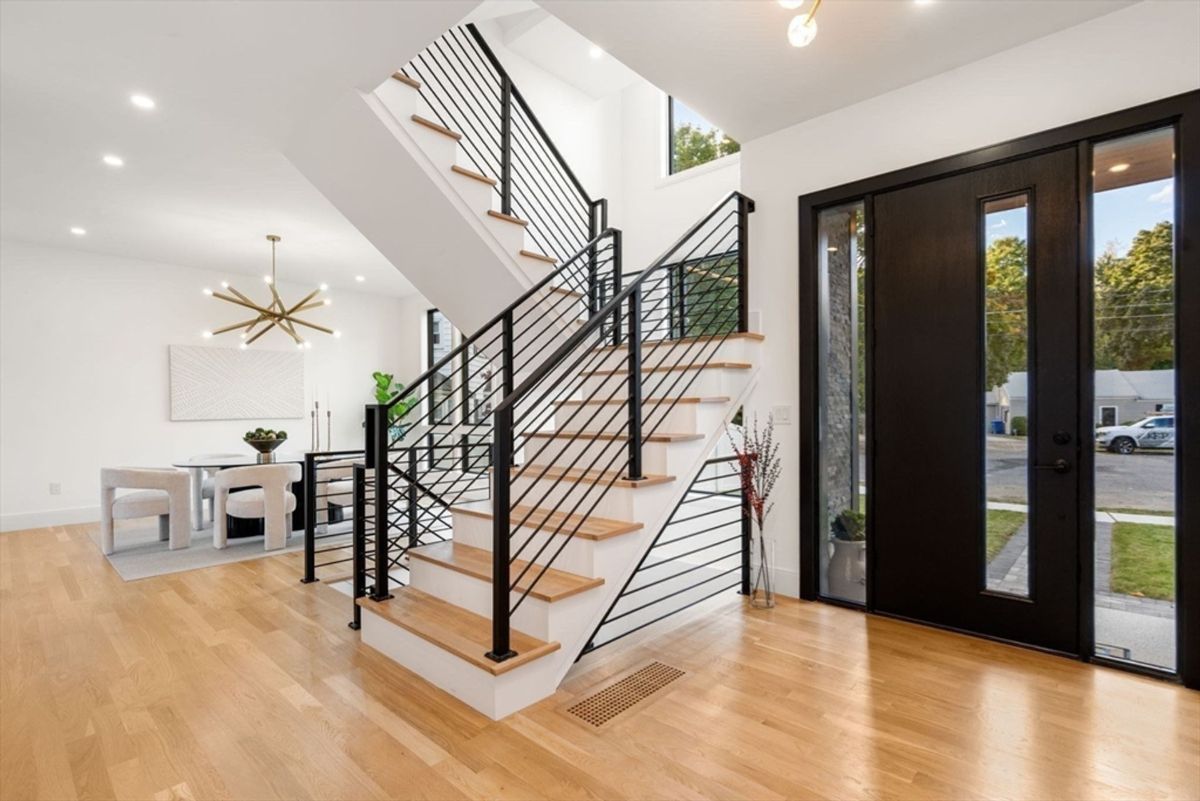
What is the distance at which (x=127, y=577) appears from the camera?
4.17 meters

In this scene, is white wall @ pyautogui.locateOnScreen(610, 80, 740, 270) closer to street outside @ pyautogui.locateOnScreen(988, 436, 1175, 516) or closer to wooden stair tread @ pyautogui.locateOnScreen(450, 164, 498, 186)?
wooden stair tread @ pyautogui.locateOnScreen(450, 164, 498, 186)

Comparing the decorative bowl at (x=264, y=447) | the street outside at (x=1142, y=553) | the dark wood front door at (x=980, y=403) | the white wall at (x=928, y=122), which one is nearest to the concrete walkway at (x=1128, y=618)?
the street outside at (x=1142, y=553)

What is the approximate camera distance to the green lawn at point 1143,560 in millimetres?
2467

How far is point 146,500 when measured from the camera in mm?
5012

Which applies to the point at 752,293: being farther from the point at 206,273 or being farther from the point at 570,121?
the point at 206,273

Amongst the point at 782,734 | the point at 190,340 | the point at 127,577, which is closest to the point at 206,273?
the point at 190,340

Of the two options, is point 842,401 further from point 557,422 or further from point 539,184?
point 539,184

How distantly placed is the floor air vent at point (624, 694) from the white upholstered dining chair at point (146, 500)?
4519 mm

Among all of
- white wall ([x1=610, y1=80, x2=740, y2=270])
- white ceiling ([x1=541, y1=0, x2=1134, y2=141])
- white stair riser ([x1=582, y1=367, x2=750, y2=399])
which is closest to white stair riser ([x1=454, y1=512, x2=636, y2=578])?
white stair riser ([x1=582, y1=367, x2=750, y2=399])

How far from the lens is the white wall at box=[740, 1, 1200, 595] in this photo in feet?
8.09

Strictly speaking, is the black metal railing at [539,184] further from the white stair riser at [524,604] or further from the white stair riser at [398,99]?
the white stair riser at [524,604]

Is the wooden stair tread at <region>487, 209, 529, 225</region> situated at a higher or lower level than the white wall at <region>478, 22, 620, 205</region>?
lower

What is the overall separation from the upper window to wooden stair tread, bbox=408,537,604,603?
15.5ft

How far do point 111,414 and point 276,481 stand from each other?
3094 millimetres
